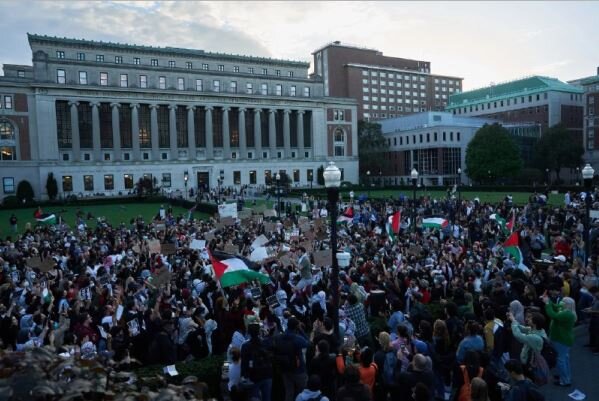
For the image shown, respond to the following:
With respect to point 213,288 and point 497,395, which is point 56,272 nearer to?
point 213,288

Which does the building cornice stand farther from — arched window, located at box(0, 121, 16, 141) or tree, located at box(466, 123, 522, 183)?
tree, located at box(466, 123, 522, 183)

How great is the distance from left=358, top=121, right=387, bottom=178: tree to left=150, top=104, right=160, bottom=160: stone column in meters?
45.5

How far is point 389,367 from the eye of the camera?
823 cm

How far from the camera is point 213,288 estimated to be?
44.5 feet

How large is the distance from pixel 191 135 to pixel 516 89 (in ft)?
256

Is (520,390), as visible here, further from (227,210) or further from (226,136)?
(226,136)

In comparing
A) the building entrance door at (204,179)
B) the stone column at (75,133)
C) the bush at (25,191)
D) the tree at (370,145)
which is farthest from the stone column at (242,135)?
the bush at (25,191)

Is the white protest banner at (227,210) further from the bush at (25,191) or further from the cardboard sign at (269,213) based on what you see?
the bush at (25,191)

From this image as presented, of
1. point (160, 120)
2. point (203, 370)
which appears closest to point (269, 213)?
point (203, 370)

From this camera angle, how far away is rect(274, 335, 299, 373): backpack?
28.5 ft

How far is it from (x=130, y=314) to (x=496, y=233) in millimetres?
21884

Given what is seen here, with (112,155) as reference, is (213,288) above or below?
below

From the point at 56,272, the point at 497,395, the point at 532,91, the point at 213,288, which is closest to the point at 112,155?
the point at 56,272

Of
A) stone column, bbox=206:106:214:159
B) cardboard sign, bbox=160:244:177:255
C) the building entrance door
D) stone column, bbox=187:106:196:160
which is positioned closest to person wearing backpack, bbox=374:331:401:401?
cardboard sign, bbox=160:244:177:255
